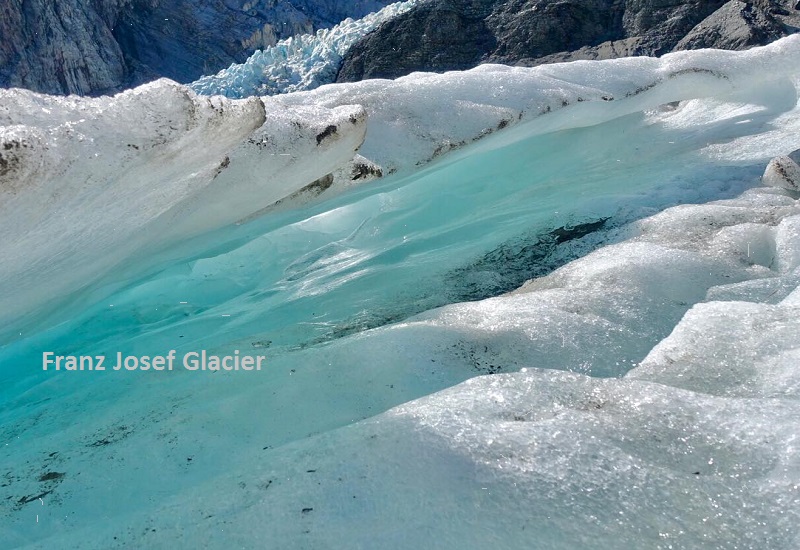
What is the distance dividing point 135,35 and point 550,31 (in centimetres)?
615

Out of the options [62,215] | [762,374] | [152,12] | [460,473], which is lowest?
[762,374]

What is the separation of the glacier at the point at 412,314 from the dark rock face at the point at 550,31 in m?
1.61

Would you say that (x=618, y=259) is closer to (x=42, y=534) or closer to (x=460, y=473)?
(x=460, y=473)

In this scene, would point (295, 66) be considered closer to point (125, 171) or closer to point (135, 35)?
point (135, 35)

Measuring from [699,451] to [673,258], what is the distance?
124 cm

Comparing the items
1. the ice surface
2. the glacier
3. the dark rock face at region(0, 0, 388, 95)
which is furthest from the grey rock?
the dark rock face at region(0, 0, 388, 95)

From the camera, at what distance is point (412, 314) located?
258 cm

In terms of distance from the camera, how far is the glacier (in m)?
1.30

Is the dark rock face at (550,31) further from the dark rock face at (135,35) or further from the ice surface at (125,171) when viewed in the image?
the ice surface at (125,171)

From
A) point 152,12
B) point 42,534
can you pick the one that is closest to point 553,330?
point 42,534

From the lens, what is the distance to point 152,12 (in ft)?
33.7

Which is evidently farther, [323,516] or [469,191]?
[469,191]

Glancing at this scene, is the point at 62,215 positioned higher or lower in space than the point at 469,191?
higher

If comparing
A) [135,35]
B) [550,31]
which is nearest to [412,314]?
[550,31]
